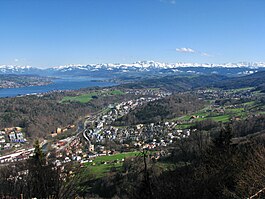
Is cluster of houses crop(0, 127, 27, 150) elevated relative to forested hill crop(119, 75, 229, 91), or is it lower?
lower

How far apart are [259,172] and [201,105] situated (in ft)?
200

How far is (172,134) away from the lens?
1551 inches

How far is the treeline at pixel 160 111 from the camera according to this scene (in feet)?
176

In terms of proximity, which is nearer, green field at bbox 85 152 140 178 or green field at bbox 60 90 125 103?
green field at bbox 85 152 140 178

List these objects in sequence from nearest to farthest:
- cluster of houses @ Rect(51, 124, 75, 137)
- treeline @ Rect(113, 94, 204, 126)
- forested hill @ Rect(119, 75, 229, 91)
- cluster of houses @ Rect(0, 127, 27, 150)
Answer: cluster of houses @ Rect(0, 127, 27, 150) < cluster of houses @ Rect(51, 124, 75, 137) < treeline @ Rect(113, 94, 204, 126) < forested hill @ Rect(119, 75, 229, 91)

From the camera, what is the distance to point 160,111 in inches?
2318

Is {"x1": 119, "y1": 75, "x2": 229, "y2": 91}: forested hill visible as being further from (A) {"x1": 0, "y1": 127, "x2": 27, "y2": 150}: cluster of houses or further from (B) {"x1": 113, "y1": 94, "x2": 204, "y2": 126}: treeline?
(A) {"x1": 0, "y1": 127, "x2": 27, "y2": 150}: cluster of houses

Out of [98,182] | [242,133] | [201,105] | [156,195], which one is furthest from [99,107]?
[156,195]

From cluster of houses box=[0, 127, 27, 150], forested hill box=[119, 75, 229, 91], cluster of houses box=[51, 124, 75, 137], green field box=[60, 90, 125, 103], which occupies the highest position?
forested hill box=[119, 75, 229, 91]

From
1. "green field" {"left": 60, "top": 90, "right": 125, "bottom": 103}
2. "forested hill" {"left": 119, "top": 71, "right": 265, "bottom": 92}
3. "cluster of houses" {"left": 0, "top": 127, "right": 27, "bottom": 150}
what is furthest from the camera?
"forested hill" {"left": 119, "top": 71, "right": 265, "bottom": 92}

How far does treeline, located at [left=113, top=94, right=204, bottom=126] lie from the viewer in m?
53.5

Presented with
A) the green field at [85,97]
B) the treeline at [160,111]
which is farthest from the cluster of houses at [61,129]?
the green field at [85,97]

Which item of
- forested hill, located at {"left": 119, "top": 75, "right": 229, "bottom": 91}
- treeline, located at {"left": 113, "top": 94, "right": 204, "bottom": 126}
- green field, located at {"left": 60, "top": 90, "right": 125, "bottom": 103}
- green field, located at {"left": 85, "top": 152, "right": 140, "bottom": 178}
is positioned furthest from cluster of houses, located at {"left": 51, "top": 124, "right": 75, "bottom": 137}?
forested hill, located at {"left": 119, "top": 75, "right": 229, "bottom": 91}

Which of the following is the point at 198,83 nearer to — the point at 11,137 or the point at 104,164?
the point at 11,137
